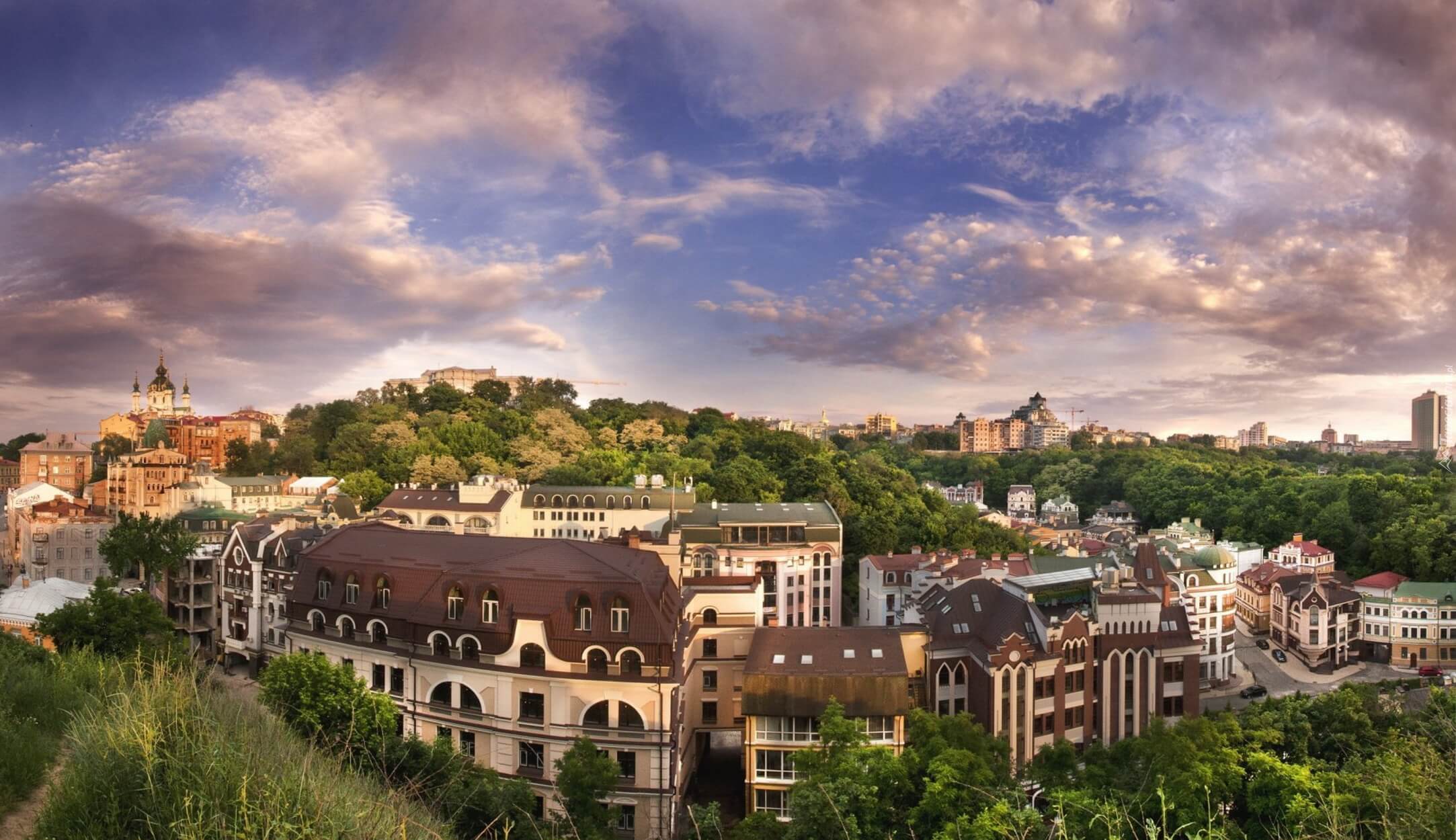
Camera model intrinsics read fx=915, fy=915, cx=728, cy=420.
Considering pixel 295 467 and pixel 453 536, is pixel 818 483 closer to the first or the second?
pixel 453 536

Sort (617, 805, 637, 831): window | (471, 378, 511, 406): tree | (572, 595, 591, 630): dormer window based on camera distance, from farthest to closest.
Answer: (471, 378, 511, 406): tree, (572, 595, 591, 630): dormer window, (617, 805, 637, 831): window

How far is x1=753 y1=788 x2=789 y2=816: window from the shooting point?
21297 millimetres

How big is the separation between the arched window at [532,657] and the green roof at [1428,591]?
41772mm

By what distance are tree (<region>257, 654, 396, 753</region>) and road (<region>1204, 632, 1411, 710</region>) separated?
29573 millimetres

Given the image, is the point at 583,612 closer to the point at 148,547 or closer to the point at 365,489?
the point at 148,547

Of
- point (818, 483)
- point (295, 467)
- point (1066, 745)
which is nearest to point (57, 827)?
point (1066, 745)

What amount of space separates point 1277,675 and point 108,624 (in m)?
43.5

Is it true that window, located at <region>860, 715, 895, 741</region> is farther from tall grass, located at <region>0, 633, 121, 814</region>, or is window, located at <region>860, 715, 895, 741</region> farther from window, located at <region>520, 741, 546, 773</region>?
tall grass, located at <region>0, 633, 121, 814</region>

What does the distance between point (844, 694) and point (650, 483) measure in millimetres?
31334

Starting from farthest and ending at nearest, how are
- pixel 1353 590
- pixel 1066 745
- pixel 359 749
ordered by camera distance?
pixel 1353 590
pixel 1066 745
pixel 359 749

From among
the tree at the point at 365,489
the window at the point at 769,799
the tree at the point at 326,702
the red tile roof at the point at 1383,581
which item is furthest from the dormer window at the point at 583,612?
the red tile roof at the point at 1383,581

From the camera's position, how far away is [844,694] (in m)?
21.3

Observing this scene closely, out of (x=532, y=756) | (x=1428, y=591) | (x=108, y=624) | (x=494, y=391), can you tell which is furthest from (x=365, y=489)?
(x=1428, y=591)

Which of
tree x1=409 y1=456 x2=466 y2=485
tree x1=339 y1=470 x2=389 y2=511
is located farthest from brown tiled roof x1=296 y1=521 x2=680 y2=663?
tree x1=339 y1=470 x2=389 y2=511
